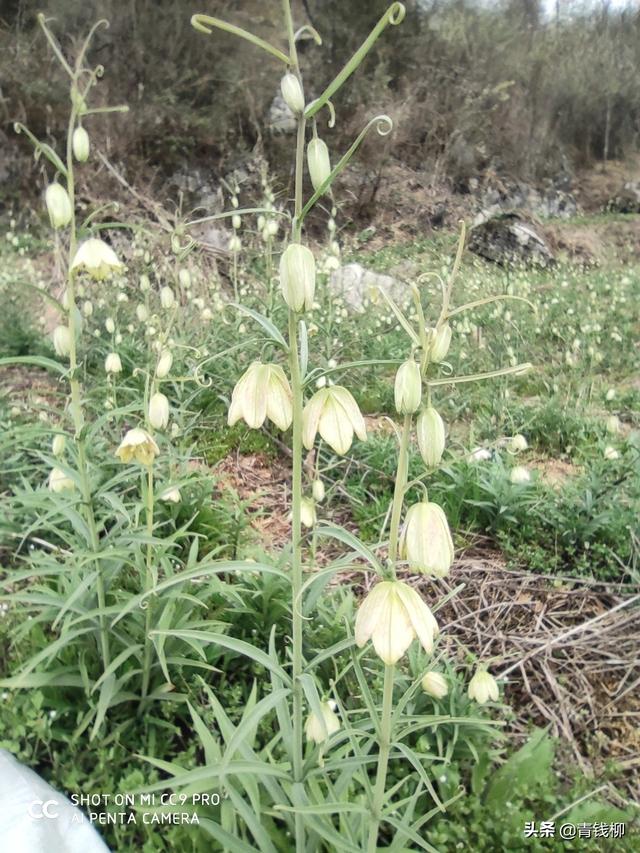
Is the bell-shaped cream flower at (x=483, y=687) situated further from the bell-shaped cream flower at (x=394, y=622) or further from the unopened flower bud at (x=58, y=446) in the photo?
the unopened flower bud at (x=58, y=446)

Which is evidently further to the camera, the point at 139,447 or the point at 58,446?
the point at 58,446

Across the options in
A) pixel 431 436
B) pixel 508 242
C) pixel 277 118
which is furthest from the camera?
pixel 277 118

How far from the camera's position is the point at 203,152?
754 cm

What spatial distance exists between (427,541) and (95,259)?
921mm

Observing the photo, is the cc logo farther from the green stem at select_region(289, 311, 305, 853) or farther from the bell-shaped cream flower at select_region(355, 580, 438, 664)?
Result: the bell-shaped cream flower at select_region(355, 580, 438, 664)

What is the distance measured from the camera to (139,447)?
1237mm

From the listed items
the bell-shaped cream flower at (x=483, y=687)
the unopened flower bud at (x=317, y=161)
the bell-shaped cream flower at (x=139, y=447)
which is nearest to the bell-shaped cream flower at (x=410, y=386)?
the unopened flower bud at (x=317, y=161)

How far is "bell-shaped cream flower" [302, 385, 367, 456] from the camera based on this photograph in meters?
0.81

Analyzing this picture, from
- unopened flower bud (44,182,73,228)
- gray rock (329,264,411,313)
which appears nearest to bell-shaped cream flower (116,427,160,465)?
unopened flower bud (44,182,73,228)

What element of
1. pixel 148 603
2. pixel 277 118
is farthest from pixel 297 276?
pixel 277 118

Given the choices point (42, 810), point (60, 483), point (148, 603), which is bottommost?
point (42, 810)

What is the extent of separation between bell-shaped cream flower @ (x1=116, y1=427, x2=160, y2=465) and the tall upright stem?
44cm

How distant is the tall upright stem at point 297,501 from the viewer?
75cm

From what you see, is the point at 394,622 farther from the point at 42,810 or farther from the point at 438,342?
the point at 42,810
